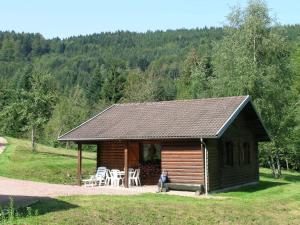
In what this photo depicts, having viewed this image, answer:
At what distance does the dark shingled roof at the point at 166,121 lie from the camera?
2219cm

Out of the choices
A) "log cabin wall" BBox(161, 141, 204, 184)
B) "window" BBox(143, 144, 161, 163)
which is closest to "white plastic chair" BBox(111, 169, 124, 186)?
"window" BBox(143, 144, 161, 163)

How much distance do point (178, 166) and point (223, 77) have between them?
12.3 meters

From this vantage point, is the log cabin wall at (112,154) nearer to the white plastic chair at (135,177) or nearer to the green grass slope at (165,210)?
the white plastic chair at (135,177)

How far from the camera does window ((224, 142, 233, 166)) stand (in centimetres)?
2444

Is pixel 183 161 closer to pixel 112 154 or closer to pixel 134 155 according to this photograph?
pixel 134 155

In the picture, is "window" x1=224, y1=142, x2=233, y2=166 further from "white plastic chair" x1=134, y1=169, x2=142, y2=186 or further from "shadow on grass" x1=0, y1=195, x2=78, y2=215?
"shadow on grass" x1=0, y1=195, x2=78, y2=215

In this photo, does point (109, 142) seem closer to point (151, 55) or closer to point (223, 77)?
point (223, 77)

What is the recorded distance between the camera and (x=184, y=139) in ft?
73.2

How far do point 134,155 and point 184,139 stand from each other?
4.82m

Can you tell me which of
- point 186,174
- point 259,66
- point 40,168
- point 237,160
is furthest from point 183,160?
point 259,66

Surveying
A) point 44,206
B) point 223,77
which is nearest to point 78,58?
point 223,77

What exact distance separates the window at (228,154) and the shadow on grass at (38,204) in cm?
1017

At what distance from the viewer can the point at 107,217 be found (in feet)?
46.4

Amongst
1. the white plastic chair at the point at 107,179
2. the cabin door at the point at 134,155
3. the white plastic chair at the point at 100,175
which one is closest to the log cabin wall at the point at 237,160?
the cabin door at the point at 134,155
